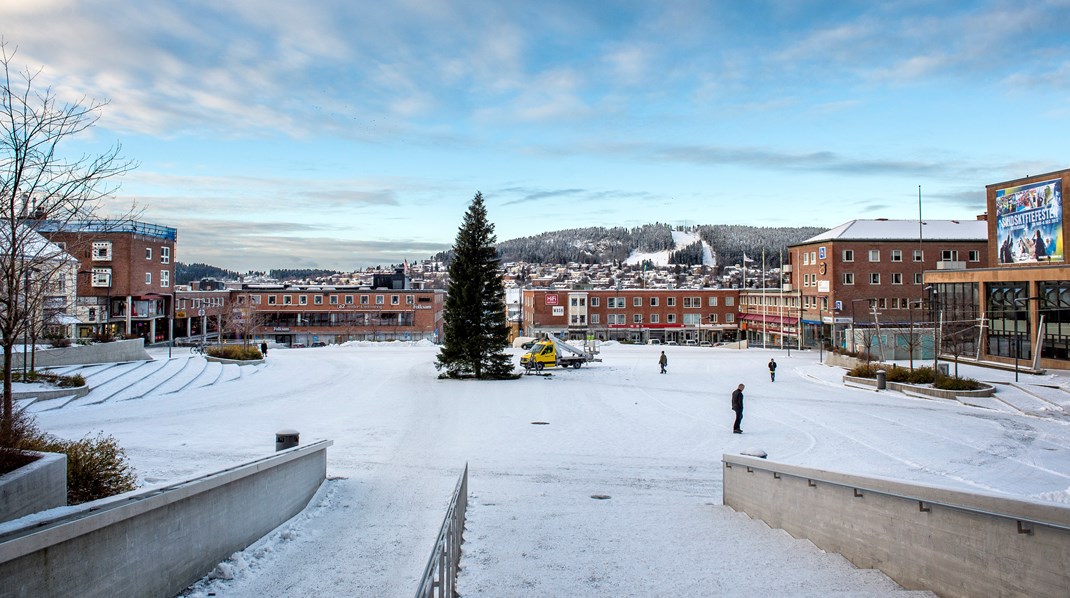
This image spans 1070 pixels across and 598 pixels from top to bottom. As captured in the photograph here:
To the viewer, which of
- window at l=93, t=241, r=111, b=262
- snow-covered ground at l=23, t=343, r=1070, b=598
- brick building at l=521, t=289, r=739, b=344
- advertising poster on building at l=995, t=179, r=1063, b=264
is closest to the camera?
snow-covered ground at l=23, t=343, r=1070, b=598

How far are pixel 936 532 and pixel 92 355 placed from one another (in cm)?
3771

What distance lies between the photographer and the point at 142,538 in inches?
→ 245

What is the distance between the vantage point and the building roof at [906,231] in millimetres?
65812

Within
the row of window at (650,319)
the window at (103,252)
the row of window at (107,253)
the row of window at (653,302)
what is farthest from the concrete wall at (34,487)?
the row of window at (650,319)

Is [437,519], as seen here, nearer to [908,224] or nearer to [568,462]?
[568,462]

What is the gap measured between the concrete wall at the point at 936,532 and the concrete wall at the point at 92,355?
32.4 metres

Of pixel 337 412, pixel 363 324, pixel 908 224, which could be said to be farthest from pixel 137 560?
pixel 363 324

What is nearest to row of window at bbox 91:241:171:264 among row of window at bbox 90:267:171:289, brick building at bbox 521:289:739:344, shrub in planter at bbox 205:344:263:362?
row of window at bbox 90:267:171:289

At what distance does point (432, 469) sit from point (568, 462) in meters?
3.31

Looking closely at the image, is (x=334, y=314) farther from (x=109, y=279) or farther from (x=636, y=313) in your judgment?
(x=636, y=313)

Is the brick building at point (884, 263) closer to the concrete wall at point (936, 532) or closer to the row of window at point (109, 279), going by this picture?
the concrete wall at point (936, 532)

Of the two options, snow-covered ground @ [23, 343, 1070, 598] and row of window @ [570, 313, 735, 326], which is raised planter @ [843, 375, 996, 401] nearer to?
snow-covered ground @ [23, 343, 1070, 598]

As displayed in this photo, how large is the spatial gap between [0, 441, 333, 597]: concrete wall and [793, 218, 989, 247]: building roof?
219 ft

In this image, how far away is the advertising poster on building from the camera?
38.3 metres
